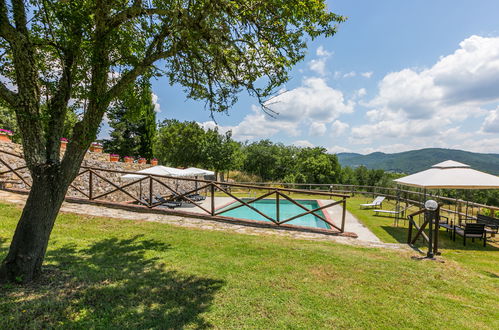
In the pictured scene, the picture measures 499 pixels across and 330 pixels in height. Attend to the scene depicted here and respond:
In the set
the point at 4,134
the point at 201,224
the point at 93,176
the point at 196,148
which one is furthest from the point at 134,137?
the point at 201,224

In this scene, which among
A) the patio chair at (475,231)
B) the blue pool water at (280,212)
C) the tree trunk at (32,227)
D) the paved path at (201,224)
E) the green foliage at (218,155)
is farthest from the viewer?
the green foliage at (218,155)

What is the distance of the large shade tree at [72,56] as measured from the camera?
2705 millimetres

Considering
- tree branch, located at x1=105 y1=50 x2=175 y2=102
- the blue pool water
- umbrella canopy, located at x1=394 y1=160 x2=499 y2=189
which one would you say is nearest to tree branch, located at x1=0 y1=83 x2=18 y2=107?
tree branch, located at x1=105 y1=50 x2=175 y2=102

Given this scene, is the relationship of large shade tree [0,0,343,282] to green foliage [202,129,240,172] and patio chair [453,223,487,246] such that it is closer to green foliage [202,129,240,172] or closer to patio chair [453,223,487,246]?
patio chair [453,223,487,246]

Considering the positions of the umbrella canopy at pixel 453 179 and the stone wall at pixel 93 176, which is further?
the stone wall at pixel 93 176

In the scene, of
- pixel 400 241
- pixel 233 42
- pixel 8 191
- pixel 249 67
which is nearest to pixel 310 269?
pixel 249 67

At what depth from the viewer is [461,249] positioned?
20.6 feet

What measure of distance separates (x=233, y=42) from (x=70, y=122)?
292 cm

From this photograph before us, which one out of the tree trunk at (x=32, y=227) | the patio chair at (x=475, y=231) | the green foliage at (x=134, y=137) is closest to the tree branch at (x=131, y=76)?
the tree trunk at (x=32, y=227)

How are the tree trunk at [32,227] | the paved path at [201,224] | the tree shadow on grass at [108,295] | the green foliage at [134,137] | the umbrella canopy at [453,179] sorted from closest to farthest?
the tree shadow on grass at [108,295]
the tree trunk at [32,227]
the paved path at [201,224]
the umbrella canopy at [453,179]
the green foliage at [134,137]

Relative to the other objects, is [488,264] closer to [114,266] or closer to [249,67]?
[249,67]

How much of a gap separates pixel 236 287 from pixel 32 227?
253 cm

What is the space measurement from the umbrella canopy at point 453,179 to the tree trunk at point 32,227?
8.44 metres

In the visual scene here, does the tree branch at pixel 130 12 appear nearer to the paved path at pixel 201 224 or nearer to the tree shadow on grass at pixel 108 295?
the tree shadow on grass at pixel 108 295
